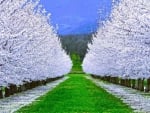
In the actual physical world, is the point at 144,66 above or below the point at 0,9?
below

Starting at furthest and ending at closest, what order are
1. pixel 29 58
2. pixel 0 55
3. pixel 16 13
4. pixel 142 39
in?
pixel 29 58 < pixel 16 13 < pixel 142 39 < pixel 0 55

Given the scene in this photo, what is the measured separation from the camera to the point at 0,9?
28.7 m

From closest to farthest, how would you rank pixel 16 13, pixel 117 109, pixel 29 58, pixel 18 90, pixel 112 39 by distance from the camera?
pixel 117 109, pixel 16 13, pixel 29 58, pixel 18 90, pixel 112 39

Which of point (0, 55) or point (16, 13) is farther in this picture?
point (16, 13)

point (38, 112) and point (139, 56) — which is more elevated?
point (139, 56)

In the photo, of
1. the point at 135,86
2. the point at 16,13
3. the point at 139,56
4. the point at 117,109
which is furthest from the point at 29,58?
the point at 135,86

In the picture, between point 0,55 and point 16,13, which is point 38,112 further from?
point 16,13

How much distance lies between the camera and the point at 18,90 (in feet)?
169

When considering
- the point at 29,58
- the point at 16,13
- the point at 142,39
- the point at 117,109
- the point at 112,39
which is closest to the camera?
the point at 117,109

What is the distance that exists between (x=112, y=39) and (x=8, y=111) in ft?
91.2

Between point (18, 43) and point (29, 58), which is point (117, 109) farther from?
point (29, 58)

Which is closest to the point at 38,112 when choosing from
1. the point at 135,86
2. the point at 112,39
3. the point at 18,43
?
the point at 18,43

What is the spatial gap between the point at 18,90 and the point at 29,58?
10.9 meters

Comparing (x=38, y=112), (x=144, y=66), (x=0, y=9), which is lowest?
(x=38, y=112)
